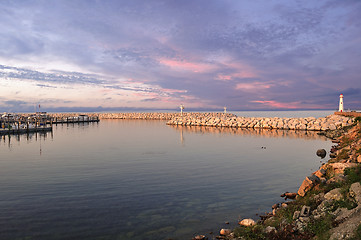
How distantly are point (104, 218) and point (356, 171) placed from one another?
11.6m

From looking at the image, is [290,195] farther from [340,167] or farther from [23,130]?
[23,130]

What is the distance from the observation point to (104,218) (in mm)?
10953

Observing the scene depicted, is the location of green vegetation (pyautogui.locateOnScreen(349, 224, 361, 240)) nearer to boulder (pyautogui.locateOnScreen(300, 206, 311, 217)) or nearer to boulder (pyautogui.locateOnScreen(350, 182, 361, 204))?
boulder (pyautogui.locateOnScreen(350, 182, 361, 204))

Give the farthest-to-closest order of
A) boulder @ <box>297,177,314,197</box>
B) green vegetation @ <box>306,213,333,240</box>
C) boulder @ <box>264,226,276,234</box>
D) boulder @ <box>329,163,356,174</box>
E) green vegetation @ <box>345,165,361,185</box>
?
boulder @ <box>329,163,356,174</box>, boulder @ <box>297,177,314,197</box>, green vegetation @ <box>345,165,361,185</box>, boulder @ <box>264,226,276,234</box>, green vegetation @ <box>306,213,333,240</box>

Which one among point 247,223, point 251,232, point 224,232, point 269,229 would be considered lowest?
point 224,232

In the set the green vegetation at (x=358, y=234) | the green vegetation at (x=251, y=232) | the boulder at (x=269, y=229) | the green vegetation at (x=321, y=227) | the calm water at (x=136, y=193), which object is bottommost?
the calm water at (x=136, y=193)

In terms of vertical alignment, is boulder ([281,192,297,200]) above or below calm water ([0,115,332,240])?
above

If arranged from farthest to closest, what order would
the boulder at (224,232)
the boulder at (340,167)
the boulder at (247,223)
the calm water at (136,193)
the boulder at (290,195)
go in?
the boulder at (290,195) → the boulder at (340,167) → the calm water at (136,193) → the boulder at (247,223) → the boulder at (224,232)

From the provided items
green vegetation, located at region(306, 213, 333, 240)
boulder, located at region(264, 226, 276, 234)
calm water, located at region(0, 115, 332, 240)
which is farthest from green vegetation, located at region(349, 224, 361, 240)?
calm water, located at region(0, 115, 332, 240)

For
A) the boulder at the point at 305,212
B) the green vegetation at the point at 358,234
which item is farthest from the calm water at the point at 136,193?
the green vegetation at the point at 358,234

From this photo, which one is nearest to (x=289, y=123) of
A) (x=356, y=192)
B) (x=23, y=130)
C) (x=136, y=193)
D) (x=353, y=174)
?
(x=353, y=174)

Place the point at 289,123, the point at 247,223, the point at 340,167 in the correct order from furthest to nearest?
1. the point at 289,123
2. the point at 340,167
3. the point at 247,223

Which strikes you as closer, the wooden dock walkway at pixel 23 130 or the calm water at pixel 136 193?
the calm water at pixel 136 193

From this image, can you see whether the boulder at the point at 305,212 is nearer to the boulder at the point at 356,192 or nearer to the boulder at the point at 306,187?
the boulder at the point at 356,192
